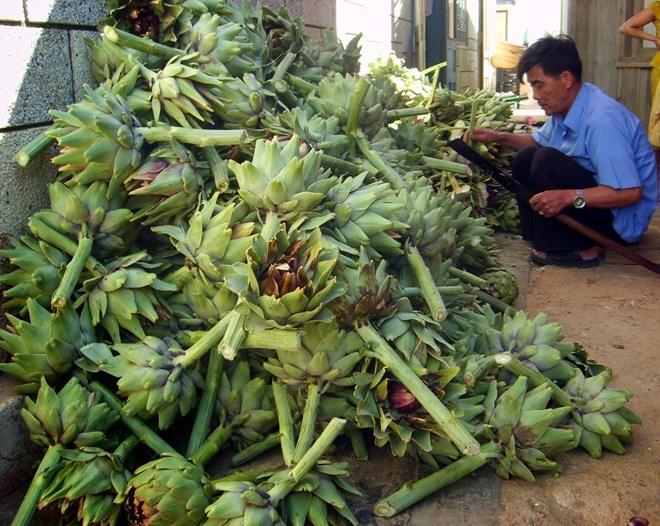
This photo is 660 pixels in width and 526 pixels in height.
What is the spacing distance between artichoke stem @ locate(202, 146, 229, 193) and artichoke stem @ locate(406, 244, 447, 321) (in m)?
Result: 0.58

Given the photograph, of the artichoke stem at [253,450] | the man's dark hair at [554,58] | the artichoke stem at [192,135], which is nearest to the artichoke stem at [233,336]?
the artichoke stem at [253,450]

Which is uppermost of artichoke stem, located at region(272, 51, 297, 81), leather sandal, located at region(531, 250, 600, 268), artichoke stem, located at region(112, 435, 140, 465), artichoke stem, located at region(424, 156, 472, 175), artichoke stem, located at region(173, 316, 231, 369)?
artichoke stem, located at region(272, 51, 297, 81)

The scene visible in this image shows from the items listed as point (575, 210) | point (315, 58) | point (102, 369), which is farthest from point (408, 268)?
point (575, 210)

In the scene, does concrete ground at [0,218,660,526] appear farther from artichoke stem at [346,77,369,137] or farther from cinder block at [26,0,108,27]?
cinder block at [26,0,108,27]

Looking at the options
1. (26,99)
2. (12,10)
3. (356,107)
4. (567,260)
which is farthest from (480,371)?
(567,260)

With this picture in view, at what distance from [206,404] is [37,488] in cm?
46

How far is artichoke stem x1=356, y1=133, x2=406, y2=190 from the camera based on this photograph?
2512 mm

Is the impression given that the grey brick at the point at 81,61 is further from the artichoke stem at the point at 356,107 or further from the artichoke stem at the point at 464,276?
the artichoke stem at the point at 464,276

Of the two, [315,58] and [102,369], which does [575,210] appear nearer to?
[315,58]

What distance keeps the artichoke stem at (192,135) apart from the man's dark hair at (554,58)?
7.81 feet

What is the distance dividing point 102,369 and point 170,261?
0.42 metres

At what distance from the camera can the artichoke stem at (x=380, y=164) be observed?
251 centimetres

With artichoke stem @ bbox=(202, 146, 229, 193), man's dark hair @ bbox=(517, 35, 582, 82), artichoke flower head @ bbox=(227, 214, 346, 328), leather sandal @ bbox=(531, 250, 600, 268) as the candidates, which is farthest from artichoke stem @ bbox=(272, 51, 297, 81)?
leather sandal @ bbox=(531, 250, 600, 268)

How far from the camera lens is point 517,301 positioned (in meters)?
3.39
